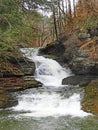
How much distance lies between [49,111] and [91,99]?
201 cm

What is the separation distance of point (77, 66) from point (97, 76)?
1.38 m

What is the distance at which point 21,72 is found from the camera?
17.9 metres

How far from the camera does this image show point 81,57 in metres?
19.3

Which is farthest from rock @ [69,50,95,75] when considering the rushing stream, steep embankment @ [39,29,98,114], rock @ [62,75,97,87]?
the rushing stream

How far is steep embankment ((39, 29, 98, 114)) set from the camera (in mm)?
17428

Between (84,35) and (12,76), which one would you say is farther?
(84,35)

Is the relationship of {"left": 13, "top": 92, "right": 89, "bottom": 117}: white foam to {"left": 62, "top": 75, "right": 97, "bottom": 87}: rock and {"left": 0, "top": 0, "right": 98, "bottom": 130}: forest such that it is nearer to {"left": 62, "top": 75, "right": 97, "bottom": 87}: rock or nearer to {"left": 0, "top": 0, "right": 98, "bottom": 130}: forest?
{"left": 0, "top": 0, "right": 98, "bottom": 130}: forest

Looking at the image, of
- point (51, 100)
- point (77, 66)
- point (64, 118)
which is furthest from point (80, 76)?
point (64, 118)

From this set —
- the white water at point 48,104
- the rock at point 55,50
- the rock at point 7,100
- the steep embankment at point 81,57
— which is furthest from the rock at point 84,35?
the rock at point 7,100

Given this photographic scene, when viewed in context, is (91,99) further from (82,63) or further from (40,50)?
(40,50)

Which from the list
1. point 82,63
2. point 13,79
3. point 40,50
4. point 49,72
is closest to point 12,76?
point 13,79

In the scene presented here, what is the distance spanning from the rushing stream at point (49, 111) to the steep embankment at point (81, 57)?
97cm

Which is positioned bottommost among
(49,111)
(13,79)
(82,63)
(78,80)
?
(49,111)

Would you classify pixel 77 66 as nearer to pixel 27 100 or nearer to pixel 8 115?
pixel 27 100
